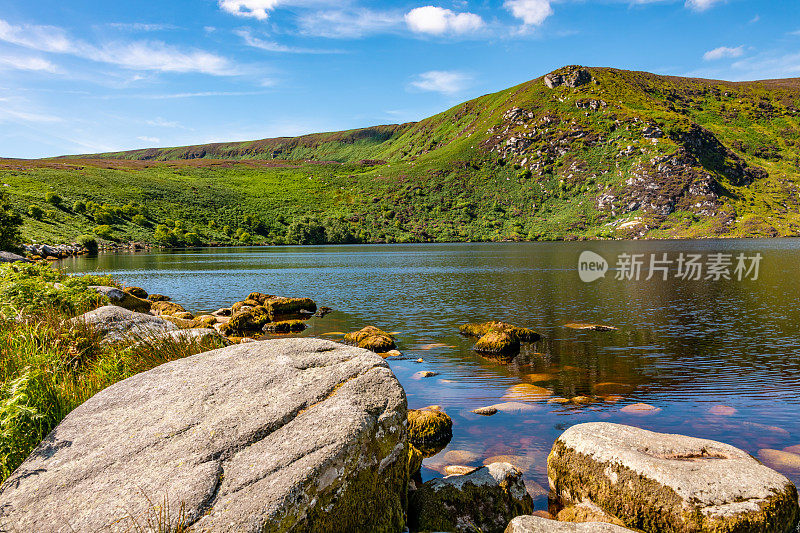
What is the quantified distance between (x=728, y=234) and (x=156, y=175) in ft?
745

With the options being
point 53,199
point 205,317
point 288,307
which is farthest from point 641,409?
point 53,199

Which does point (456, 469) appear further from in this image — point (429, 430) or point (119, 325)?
point (119, 325)

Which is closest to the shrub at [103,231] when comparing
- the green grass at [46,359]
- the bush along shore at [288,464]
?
the green grass at [46,359]

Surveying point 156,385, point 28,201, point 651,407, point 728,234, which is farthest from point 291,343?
point 728,234

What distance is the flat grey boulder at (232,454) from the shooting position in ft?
16.6

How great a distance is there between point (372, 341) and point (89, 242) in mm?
114012

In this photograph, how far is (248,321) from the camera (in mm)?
28938

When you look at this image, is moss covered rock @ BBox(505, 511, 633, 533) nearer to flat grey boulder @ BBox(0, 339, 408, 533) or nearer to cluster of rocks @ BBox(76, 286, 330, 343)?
flat grey boulder @ BBox(0, 339, 408, 533)

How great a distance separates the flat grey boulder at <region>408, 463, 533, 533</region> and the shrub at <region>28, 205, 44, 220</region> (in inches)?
5456

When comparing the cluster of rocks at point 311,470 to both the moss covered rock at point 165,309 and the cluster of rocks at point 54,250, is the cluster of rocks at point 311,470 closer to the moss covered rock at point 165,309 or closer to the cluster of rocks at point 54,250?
the moss covered rock at point 165,309

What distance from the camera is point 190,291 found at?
47.6 meters

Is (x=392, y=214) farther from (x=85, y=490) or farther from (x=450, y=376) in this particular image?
(x=85, y=490)

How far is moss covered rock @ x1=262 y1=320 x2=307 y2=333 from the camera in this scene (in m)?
28.9

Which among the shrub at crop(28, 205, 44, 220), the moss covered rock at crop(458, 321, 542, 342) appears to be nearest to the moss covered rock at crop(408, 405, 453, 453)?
the moss covered rock at crop(458, 321, 542, 342)
